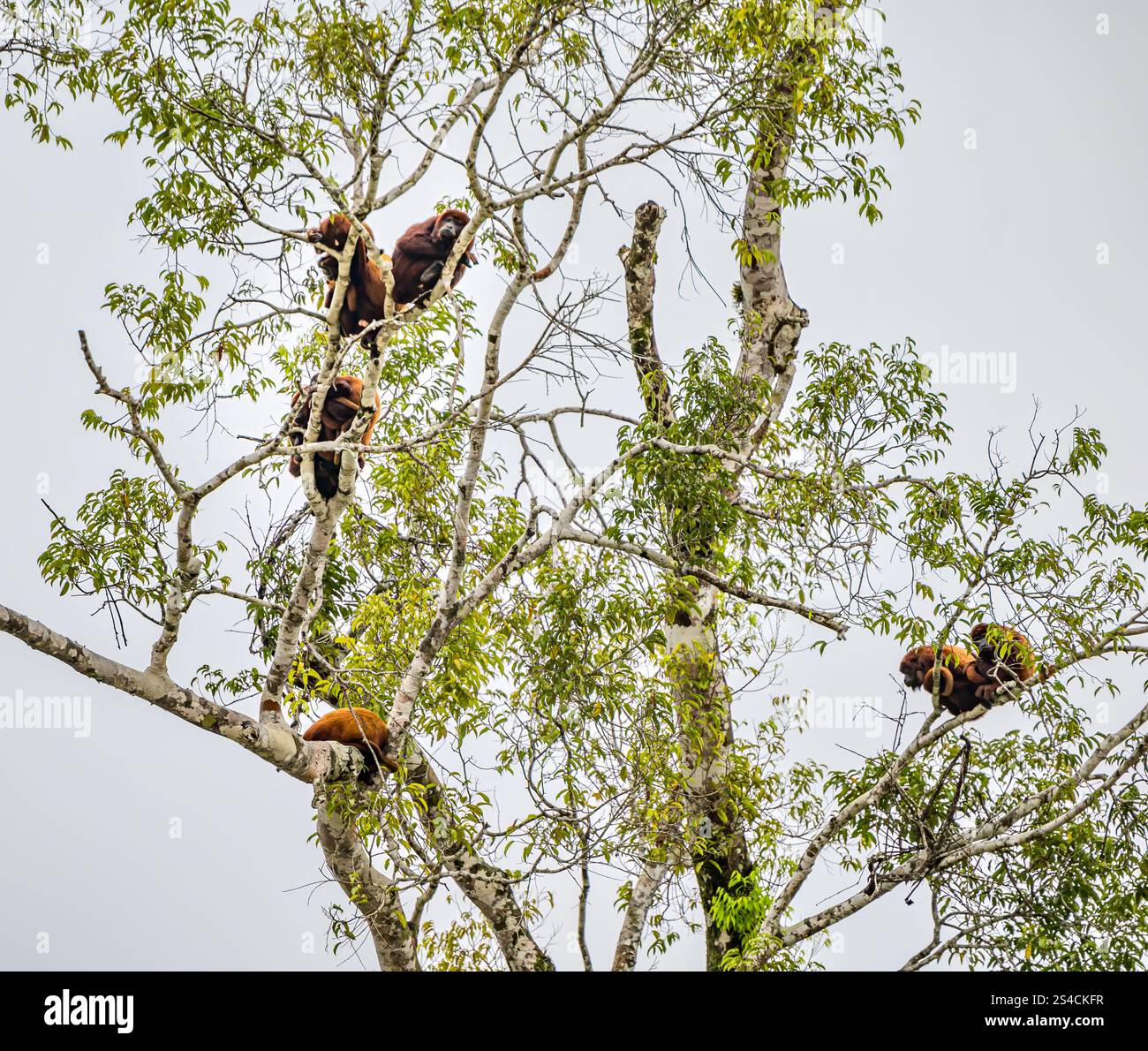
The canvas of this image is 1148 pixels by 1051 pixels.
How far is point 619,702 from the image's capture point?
23.2 feet

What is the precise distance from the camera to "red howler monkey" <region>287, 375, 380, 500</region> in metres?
7.20

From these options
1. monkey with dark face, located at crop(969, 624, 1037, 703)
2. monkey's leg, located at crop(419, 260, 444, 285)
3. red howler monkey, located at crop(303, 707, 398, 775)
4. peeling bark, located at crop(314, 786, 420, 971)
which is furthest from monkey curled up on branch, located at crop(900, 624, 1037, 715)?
monkey's leg, located at crop(419, 260, 444, 285)

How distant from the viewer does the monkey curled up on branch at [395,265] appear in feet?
22.7

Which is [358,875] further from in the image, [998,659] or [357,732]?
[998,659]

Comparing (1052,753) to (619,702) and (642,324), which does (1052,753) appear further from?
(642,324)

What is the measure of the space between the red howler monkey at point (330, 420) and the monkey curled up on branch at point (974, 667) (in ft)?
13.1

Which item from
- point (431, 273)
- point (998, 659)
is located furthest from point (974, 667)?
point (431, 273)

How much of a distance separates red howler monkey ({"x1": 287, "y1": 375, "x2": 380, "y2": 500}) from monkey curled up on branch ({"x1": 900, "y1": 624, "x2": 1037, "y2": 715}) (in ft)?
13.1

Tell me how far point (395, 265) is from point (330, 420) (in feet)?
3.49

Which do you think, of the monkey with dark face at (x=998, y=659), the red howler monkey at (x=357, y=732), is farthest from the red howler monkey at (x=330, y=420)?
the monkey with dark face at (x=998, y=659)

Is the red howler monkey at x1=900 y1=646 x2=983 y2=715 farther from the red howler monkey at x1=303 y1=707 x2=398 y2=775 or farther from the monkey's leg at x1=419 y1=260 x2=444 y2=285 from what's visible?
the monkey's leg at x1=419 y1=260 x2=444 y2=285

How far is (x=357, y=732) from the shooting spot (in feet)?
22.0

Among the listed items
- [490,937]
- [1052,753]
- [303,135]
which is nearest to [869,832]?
[1052,753]

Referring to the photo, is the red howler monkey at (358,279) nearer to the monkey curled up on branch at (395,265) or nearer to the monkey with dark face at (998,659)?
the monkey curled up on branch at (395,265)
